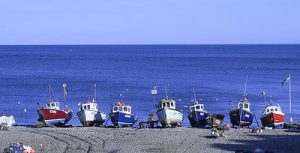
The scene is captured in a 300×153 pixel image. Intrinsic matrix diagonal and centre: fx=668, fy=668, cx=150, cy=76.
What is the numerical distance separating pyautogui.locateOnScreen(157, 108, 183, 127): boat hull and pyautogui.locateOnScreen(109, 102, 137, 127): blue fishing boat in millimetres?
2888

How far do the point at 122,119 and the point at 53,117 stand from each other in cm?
660

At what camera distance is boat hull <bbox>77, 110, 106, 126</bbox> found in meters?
63.4

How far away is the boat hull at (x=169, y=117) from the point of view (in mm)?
61812

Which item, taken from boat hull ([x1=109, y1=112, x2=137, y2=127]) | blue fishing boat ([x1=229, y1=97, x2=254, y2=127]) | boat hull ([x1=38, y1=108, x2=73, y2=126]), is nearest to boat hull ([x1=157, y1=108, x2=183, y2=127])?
boat hull ([x1=109, y1=112, x2=137, y2=127])

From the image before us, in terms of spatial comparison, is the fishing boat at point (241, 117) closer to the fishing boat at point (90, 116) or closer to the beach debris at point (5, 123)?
the fishing boat at point (90, 116)

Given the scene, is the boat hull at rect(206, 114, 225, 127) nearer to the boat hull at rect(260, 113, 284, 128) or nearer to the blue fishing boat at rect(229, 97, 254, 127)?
the blue fishing boat at rect(229, 97, 254, 127)

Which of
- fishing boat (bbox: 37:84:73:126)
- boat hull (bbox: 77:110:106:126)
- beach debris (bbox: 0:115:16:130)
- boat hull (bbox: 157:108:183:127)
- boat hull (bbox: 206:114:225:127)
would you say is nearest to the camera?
beach debris (bbox: 0:115:16:130)

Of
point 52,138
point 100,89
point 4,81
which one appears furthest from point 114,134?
point 4,81

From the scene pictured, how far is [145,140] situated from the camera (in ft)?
172

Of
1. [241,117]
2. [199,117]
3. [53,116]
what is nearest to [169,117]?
[199,117]

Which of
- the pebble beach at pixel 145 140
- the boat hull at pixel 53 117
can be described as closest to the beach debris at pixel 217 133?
the pebble beach at pixel 145 140

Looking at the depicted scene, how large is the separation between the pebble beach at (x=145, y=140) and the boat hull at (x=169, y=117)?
2146mm

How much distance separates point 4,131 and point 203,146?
18.9 m

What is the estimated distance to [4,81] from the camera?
132500 mm
